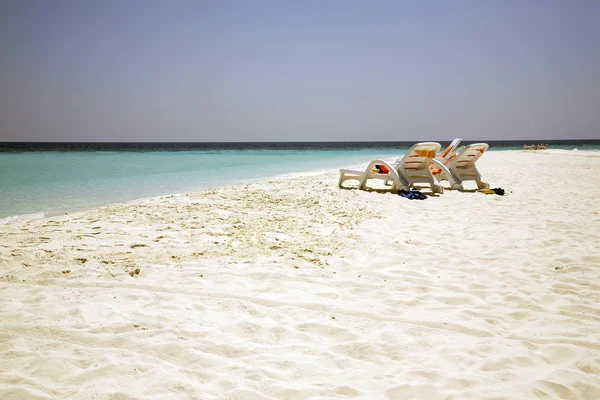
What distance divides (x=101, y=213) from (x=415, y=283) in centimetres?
536

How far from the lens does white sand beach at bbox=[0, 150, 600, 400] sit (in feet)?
6.16

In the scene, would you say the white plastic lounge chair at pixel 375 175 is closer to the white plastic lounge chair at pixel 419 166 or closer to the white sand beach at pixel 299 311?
the white plastic lounge chair at pixel 419 166

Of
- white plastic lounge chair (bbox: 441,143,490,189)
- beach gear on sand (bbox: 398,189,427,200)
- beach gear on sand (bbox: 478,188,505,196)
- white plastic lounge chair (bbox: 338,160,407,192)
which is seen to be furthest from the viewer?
white plastic lounge chair (bbox: 441,143,490,189)

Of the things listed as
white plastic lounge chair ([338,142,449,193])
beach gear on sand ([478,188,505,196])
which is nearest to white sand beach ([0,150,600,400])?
beach gear on sand ([478,188,505,196])

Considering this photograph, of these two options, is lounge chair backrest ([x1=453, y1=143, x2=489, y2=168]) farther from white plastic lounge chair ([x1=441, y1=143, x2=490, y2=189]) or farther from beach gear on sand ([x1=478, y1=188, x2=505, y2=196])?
beach gear on sand ([x1=478, y1=188, x2=505, y2=196])

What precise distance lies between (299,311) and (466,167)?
8.03 meters

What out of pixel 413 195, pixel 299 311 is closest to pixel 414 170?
pixel 413 195

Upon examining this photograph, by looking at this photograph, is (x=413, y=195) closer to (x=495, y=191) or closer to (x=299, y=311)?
(x=495, y=191)

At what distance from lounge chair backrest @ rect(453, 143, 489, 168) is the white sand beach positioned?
3811mm

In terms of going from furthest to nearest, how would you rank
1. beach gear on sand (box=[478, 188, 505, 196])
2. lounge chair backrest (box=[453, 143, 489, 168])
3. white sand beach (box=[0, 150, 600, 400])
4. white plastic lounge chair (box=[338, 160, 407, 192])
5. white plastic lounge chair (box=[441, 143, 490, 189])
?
1. white plastic lounge chair (box=[441, 143, 490, 189])
2. lounge chair backrest (box=[453, 143, 489, 168])
3. white plastic lounge chair (box=[338, 160, 407, 192])
4. beach gear on sand (box=[478, 188, 505, 196])
5. white sand beach (box=[0, 150, 600, 400])

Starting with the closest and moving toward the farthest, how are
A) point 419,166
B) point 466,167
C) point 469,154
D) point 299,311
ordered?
point 299,311 → point 419,166 → point 469,154 → point 466,167

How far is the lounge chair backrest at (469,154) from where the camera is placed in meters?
8.70

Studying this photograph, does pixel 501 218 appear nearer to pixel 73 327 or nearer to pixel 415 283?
pixel 415 283

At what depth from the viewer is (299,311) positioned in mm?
2646
